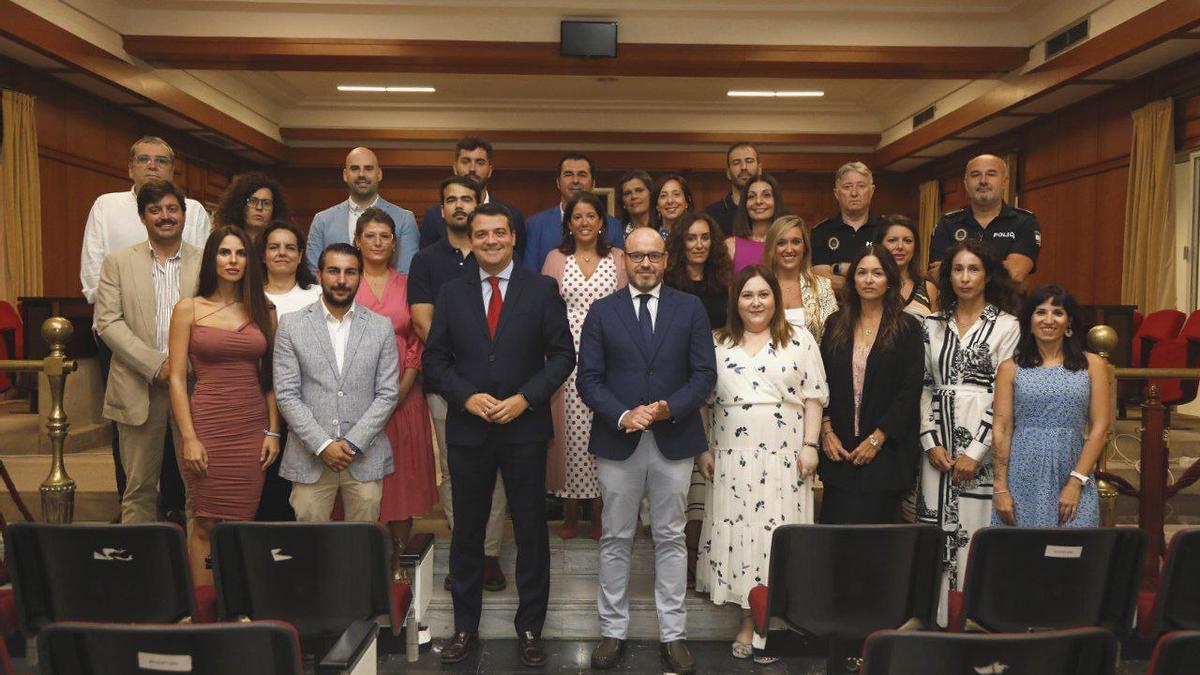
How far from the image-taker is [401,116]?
11.3 m

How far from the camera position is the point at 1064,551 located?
2.14 metres

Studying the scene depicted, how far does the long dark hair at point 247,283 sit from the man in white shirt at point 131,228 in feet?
2.11

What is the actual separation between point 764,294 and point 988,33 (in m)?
5.94

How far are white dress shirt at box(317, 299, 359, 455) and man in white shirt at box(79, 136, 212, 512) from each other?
0.95m

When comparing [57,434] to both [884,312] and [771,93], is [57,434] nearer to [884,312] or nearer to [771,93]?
[884,312]

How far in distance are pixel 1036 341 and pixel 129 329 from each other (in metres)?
3.21

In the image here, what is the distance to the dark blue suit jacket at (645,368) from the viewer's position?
9.55ft

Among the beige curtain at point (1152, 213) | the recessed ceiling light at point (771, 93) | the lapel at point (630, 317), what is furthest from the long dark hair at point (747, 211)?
the recessed ceiling light at point (771, 93)

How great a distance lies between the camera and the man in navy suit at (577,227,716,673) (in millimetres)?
2926

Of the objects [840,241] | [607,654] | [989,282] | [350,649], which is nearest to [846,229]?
[840,241]

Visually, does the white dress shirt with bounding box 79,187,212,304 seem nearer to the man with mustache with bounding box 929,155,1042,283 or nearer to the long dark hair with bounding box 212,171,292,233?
the long dark hair with bounding box 212,171,292,233

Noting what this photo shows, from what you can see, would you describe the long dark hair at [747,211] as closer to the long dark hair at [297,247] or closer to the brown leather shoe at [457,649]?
the long dark hair at [297,247]

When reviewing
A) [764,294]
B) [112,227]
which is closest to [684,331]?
[764,294]

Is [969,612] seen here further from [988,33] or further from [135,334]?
[988,33]
